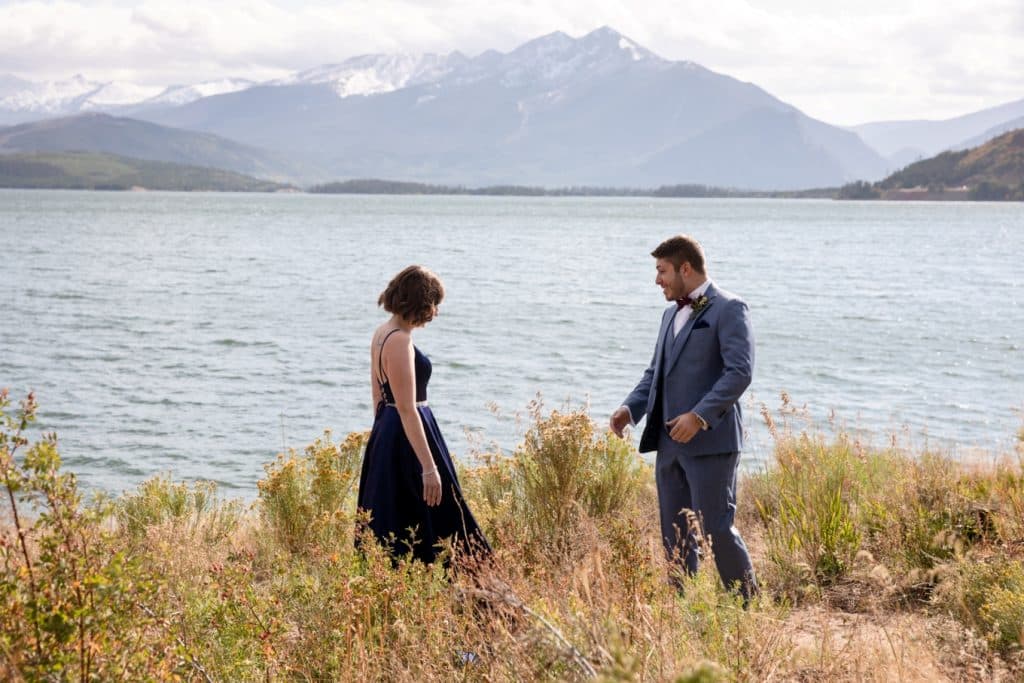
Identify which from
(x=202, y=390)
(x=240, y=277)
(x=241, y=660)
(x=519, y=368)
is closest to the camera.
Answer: (x=241, y=660)

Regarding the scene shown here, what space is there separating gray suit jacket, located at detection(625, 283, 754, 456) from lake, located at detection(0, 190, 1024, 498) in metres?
0.76

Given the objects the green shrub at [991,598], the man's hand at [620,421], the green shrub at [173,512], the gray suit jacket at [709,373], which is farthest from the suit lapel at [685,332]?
the green shrub at [173,512]

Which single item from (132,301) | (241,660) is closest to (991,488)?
(241,660)

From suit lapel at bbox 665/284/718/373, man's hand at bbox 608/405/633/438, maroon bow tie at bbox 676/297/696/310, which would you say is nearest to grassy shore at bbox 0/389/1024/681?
man's hand at bbox 608/405/633/438

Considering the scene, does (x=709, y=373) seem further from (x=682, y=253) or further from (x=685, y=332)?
(x=682, y=253)

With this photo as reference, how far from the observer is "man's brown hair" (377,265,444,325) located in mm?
5379

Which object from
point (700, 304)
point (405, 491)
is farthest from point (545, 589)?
point (700, 304)

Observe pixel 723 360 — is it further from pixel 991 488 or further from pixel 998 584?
pixel 991 488

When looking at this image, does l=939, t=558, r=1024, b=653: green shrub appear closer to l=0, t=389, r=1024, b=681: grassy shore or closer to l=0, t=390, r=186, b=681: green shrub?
l=0, t=389, r=1024, b=681: grassy shore

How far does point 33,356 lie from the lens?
26953 mm

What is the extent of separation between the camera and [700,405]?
17.8ft

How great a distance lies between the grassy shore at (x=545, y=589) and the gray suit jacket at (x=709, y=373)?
67 cm

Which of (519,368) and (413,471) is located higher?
(413,471)

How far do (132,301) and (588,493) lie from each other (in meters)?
36.4
